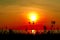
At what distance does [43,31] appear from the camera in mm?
113688
